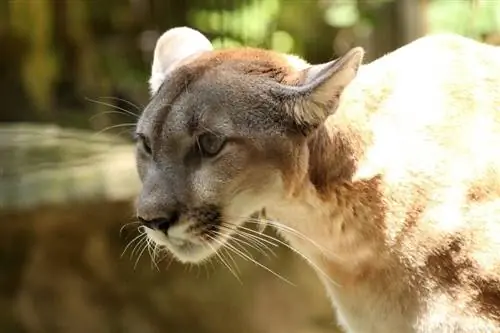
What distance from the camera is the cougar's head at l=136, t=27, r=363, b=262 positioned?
1.39 metres

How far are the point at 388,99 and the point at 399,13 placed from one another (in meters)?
1.22

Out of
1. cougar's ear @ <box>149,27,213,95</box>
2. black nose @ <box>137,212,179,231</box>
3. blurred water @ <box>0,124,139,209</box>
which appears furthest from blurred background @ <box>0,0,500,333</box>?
black nose @ <box>137,212,179,231</box>

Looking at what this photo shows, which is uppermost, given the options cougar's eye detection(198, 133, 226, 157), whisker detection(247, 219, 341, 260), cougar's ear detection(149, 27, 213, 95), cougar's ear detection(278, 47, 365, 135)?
cougar's ear detection(278, 47, 365, 135)

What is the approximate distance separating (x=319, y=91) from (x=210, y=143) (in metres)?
0.19

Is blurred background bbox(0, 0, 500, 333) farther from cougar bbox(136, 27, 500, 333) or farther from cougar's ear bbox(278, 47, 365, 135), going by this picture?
cougar's ear bbox(278, 47, 365, 135)

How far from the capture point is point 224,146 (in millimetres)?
1393

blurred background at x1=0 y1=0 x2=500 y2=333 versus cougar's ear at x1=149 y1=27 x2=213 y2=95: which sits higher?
cougar's ear at x1=149 y1=27 x2=213 y2=95

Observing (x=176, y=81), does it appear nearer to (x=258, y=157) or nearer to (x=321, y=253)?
(x=258, y=157)

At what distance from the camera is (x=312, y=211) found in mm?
1508

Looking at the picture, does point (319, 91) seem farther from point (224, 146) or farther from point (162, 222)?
point (162, 222)

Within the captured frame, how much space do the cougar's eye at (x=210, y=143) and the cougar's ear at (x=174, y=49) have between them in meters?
0.26

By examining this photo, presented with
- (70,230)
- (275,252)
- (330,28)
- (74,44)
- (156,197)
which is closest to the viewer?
(156,197)

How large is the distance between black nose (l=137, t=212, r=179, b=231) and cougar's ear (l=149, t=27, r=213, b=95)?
1.02 ft

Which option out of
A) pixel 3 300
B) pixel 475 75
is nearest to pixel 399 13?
pixel 475 75
